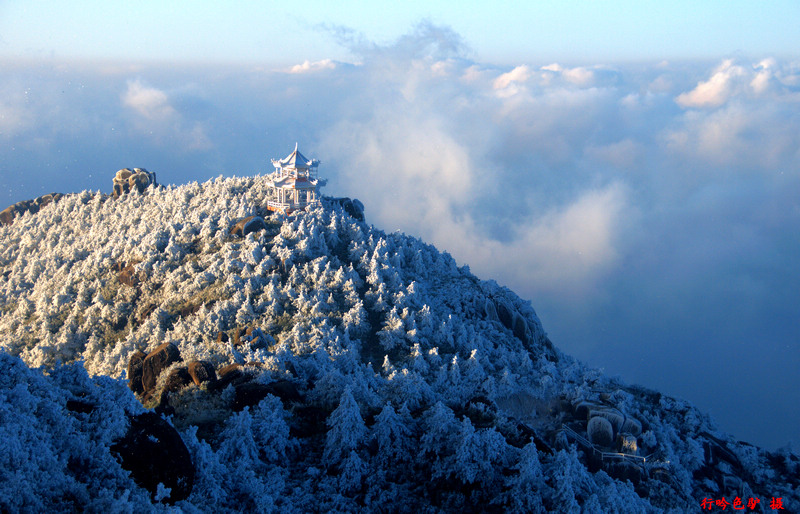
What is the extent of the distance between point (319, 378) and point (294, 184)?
123 feet

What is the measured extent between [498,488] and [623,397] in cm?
3003

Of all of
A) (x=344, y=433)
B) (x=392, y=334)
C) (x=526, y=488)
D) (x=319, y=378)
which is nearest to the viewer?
(x=526, y=488)

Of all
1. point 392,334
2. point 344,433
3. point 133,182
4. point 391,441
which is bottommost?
point 344,433

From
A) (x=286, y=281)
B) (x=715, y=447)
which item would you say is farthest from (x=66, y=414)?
(x=715, y=447)

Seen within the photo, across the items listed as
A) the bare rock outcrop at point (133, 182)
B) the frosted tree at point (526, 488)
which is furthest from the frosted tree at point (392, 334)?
the bare rock outcrop at point (133, 182)

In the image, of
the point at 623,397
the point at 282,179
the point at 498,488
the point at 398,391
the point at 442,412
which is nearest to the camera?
the point at 498,488

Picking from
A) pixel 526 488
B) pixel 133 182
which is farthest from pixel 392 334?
pixel 133 182

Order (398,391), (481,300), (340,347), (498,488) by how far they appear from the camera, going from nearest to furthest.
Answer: (498,488)
(398,391)
(340,347)
(481,300)

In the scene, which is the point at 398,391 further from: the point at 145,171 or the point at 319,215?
the point at 145,171

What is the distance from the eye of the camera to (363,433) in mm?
31156

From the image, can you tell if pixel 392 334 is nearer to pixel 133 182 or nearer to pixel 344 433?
pixel 344 433

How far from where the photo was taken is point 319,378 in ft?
132

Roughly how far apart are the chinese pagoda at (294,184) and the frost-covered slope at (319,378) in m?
3.01

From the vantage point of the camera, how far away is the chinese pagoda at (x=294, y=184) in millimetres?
70750
